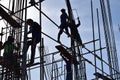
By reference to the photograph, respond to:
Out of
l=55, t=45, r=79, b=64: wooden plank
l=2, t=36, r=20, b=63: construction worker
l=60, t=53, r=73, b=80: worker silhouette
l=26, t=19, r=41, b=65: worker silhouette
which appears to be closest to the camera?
l=2, t=36, r=20, b=63: construction worker

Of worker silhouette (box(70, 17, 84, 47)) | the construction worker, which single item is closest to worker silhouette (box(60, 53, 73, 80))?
worker silhouette (box(70, 17, 84, 47))

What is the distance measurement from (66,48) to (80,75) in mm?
1776

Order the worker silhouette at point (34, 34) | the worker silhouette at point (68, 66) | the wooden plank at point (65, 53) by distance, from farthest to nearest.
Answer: the worker silhouette at point (68, 66) → the wooden plank at point (65, 53) → the worker silhouette at point (34, 34)

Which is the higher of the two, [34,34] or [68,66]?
[34,34]

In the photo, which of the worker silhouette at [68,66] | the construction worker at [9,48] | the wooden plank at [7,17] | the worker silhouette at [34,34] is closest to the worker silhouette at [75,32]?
the worker silhouette at [68,66]

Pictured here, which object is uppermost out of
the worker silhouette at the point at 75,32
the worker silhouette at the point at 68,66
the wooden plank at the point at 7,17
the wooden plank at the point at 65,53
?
the worker silhouette at the point at 75,32

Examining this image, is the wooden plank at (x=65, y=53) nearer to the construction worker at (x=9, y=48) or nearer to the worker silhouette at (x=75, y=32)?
the worker silhouette at (x=75, y=32)

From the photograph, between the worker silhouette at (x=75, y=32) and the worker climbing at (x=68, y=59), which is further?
the worker silhouette at (x=75, y=32)

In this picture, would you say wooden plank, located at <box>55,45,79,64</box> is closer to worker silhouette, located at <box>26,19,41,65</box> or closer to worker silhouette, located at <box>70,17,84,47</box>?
worker silhouette, located at <box>70,17,84,47</box>

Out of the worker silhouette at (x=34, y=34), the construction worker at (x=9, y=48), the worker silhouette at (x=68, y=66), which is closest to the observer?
the construction worker at (x=9, y=48)

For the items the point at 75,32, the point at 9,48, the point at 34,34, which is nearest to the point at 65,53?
the point at 75,32

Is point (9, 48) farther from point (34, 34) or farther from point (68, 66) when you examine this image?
point (68, 66)

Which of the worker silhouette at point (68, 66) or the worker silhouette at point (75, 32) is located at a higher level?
the worker silhouette at point (75, 32)

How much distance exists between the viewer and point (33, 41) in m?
10.6
